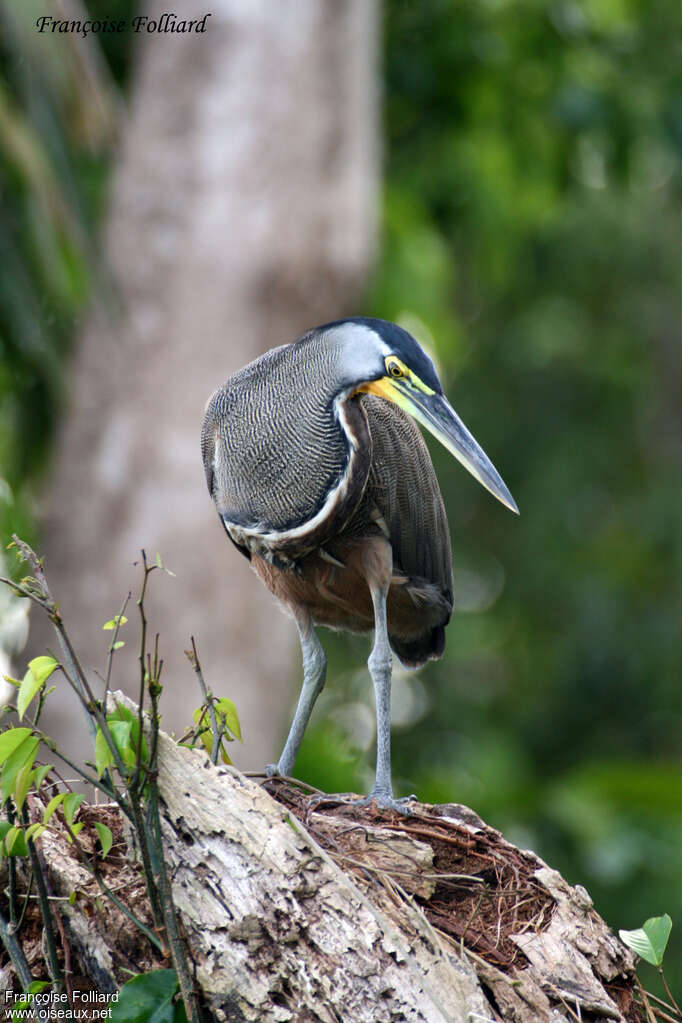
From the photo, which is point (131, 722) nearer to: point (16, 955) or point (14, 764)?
point (14, 764)

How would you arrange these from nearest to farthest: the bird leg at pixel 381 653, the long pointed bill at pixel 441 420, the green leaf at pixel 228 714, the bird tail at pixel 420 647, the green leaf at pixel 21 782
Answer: the green leaf at pixel 21 782 → the green leaf at pixel 228 714 → the long pointed bill at pixel 441 420 → the bird leg at pixel 381 653 → the bird tail at pixel 420 647

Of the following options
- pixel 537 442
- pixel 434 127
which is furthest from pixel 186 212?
pixel 537 442

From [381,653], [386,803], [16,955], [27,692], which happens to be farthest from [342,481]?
[16,955]

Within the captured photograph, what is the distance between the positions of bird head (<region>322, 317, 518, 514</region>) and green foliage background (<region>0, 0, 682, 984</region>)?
9.87 ft

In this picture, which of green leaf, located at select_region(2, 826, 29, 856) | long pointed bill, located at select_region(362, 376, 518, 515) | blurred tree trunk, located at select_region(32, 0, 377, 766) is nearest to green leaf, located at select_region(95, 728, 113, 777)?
green leaf, located at select_region(2, 826, 29, 856)

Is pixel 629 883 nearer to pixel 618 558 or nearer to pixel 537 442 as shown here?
pixel 618 558

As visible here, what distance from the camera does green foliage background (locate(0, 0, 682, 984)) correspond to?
9320mm

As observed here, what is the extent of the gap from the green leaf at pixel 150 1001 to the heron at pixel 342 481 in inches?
41.7

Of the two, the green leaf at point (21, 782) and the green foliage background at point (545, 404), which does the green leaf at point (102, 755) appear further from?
the green foliage background at point (545, 404)

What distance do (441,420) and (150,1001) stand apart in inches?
71.7

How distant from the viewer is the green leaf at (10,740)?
274 cm

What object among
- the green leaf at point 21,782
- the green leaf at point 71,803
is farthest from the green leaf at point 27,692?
the green leaf at point 71,803

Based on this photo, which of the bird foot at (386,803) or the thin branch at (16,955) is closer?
the thin branch at (16,955)

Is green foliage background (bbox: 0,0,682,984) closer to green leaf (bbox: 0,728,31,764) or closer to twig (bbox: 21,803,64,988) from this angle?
twig (bbox: 21,803,64,988)
